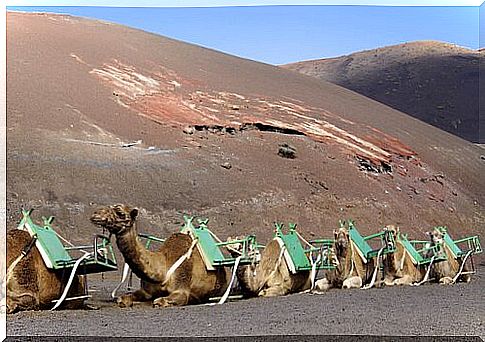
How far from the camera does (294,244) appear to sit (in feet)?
22.0

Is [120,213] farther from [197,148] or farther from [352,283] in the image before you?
[197,148]

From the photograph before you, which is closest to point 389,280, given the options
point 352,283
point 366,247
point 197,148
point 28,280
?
point 366,247

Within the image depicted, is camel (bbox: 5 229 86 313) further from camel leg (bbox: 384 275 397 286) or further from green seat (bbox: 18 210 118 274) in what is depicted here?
camel leg (bbox: 384 275 397 286)

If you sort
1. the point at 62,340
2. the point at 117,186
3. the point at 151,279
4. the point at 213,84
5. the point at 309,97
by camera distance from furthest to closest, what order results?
the point at 309,97 < the point at 213,84 < the point at 117,186 < the point at 151,279 < the point at 62,340

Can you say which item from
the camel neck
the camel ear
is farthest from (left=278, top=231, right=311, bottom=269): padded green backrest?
the camel ear

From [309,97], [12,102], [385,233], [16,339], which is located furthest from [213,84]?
[16,339]

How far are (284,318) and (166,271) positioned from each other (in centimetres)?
135

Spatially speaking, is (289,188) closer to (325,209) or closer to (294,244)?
(325,209)

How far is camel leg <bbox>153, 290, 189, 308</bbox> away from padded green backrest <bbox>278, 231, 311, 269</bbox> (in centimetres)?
124

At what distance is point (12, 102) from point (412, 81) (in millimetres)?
35773

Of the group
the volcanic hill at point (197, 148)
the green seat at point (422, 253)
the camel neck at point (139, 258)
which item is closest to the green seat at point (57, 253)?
the camel neck at point (139, 258)

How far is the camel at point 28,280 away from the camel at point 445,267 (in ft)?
12.7

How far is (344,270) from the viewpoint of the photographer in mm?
7012

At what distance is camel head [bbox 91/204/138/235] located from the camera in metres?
4.84
